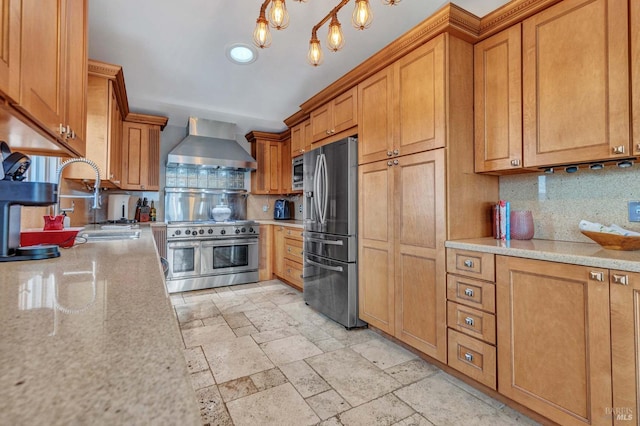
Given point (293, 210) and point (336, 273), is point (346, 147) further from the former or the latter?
point (293, 210)

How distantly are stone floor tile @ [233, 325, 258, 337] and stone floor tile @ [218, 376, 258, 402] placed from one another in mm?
684

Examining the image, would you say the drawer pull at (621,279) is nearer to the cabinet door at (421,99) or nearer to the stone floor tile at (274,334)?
the cabinet door at (421,99)

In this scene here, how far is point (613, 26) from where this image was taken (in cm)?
153

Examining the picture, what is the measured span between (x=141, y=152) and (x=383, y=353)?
3.86 metres

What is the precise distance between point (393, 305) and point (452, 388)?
26.2 inches

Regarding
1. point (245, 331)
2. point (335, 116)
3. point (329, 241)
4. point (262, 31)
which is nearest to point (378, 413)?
point (245, 331)

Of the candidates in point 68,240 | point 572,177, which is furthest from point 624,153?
point 68,240

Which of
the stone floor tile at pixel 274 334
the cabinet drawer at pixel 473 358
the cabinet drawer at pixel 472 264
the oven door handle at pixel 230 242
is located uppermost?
the cabinet drawer at pixel 472 264

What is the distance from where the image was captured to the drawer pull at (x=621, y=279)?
1.25 m

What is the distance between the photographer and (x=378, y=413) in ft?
5.30

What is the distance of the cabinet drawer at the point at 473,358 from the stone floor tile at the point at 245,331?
1.60 meters

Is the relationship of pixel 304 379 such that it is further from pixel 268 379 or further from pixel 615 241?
pixel 615 241

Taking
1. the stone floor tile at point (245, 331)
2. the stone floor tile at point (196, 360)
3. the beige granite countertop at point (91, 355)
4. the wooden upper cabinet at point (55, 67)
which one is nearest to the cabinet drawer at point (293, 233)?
the stone floor tile at point (245, 331)

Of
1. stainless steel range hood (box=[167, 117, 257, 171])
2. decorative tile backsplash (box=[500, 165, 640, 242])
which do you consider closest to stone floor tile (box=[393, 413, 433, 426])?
decorative tile backsplash (box=[500, 165, 640, 242])
